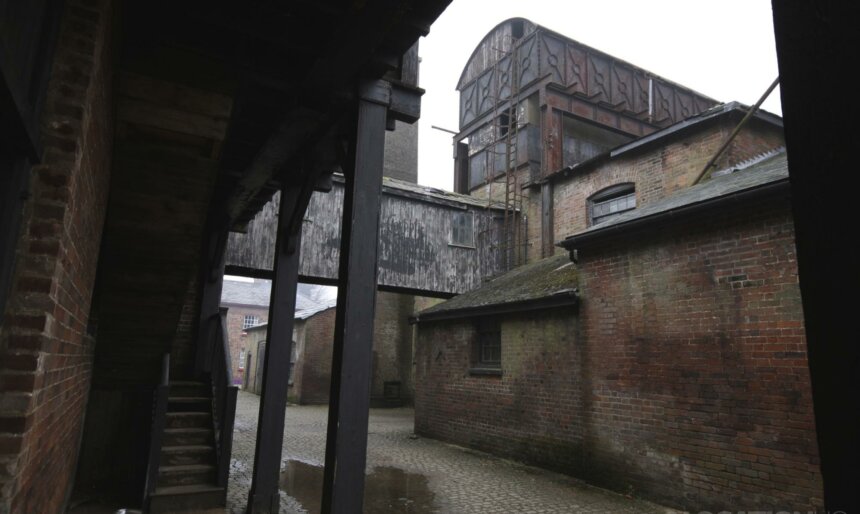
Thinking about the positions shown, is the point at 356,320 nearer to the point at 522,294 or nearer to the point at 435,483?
the point at 435,483

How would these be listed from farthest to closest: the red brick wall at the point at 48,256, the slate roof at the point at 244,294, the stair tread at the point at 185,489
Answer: the slate roof at the point at 244,294
the stair tread at the point at 185,489
the red brick wall at the point at 48,256

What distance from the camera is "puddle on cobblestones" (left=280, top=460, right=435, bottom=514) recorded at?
264 inches

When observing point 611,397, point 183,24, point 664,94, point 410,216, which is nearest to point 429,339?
point 410,216

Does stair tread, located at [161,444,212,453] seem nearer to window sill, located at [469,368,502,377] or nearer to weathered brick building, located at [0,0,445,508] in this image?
weathered brick building, located at [0,0,445,508]

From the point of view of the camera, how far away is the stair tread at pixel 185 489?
19.9 ft

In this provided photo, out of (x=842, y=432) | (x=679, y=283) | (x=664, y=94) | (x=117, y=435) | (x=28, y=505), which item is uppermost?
(x=664, y=94)

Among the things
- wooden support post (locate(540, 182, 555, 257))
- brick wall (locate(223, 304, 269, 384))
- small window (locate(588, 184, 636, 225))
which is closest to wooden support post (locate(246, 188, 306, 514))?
small window (locate(588, 184, 636, 225))

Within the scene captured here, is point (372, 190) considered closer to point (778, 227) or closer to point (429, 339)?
point (778, 227)

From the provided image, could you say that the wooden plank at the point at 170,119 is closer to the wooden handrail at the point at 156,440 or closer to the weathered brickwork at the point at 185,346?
the wooden handrail at the point at 156,440

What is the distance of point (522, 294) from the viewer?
10422mm

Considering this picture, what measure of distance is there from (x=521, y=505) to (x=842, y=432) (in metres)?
6.75

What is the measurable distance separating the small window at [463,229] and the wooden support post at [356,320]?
11.8m

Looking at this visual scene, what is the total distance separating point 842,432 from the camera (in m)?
0.69

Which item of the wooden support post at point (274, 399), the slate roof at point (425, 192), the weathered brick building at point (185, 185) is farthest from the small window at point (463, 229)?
the wooden support post at point (274, 399)
